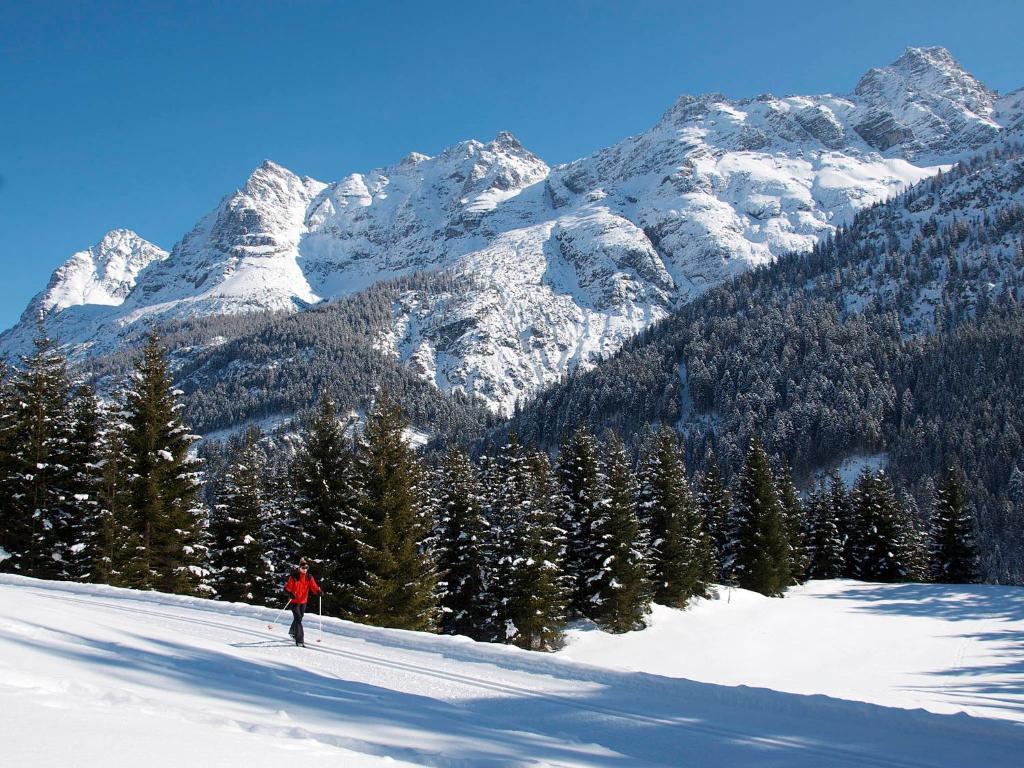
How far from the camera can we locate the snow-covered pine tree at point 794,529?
51.9 meters

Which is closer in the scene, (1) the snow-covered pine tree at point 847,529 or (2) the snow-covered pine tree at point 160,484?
(2) the snow-covered pine tree at point 160,484

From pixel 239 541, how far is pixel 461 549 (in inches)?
421

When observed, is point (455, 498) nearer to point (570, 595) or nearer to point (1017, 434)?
point (570, 595)

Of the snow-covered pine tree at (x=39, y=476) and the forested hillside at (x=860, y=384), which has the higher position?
the forested hillside at (x=860, y=384)

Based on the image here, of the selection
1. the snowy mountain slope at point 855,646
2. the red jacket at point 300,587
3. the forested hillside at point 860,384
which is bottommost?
the snowy mountain slope at point 855,646

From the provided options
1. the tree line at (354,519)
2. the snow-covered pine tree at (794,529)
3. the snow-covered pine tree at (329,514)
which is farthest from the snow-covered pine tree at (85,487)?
the snow-covered pine tree at (794,529)

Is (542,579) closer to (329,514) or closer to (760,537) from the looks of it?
(329,514)

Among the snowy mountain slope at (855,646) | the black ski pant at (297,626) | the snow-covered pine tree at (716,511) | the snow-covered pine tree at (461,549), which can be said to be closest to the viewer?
the black ski pant at (297,626)

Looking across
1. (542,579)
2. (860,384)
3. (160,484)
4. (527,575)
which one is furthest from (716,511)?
(860,384)

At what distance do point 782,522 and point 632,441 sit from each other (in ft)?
370

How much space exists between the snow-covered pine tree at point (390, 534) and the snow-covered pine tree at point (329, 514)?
0.52 meters

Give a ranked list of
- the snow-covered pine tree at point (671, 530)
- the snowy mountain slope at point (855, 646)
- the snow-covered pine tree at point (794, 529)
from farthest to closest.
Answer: the snow-covered pine tree at point (794, 529)
the snow-covered pine tree at point (671, 530)
the snowy mountain slope at point (855, 646)

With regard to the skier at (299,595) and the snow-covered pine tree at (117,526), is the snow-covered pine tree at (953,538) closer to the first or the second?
the skier at (299,595)

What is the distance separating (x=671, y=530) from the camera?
39.6 metres
